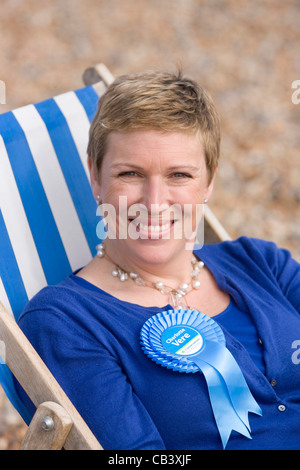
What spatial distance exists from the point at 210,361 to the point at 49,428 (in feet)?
1.60

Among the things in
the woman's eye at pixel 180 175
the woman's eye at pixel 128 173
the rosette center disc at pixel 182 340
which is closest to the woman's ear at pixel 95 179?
the woman's eye at pixel 128 173

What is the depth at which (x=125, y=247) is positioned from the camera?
203cm

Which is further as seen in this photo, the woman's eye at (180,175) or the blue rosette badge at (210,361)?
the woman's eye at (180,175)

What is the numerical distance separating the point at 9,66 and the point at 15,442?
3.91 metres

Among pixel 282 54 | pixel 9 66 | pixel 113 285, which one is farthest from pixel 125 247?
pixel 282 54

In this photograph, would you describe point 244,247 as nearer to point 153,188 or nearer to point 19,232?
point 153,188

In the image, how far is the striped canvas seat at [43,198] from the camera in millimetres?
2311

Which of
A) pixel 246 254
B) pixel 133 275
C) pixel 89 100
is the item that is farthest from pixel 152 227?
pixel 89 100

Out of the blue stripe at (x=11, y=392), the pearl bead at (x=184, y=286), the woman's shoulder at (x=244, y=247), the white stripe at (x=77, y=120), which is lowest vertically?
the blue stripe at (x=11, y=392)

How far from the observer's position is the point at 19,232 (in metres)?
2.36

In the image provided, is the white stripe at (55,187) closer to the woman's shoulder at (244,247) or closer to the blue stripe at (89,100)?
the blue stripe at (89,100)

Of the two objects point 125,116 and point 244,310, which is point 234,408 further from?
point 125,116

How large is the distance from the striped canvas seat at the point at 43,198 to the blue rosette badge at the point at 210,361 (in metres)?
0.61

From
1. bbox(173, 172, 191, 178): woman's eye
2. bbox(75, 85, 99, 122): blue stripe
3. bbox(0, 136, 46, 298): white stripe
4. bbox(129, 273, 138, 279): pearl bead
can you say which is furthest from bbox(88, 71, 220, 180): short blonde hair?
bbox(75, 85, 99, 122): blue stripe
